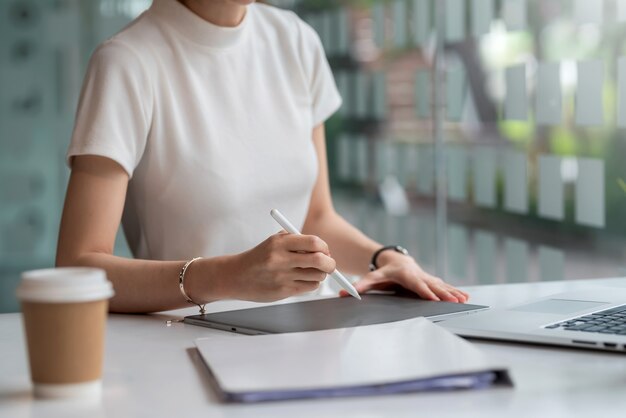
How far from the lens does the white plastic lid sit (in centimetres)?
87

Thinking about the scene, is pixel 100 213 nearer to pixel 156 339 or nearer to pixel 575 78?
pixel 156 339

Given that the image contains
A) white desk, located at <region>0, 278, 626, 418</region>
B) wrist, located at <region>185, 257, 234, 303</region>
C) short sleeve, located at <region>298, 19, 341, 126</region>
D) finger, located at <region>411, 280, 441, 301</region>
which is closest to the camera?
white desk, located at <region>0, 278, 626, 418</region>

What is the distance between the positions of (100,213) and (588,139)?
1.81 m

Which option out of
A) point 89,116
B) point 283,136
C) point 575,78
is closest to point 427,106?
point 575,78

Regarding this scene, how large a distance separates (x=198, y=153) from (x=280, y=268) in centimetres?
59

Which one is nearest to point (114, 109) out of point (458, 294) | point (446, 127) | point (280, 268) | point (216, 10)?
point (216, 10)

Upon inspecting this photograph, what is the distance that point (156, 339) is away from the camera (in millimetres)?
1209

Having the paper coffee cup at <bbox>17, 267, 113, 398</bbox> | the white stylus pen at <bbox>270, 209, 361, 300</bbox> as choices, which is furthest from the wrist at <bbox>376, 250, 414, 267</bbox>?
the paper coffee cup at <bbox>17, 267, 113, 398</bbox>

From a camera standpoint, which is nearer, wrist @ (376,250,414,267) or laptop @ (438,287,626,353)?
laptop @ (438,287,626,353)

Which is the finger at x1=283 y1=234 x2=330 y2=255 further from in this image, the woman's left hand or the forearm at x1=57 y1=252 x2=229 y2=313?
the woman's left hand

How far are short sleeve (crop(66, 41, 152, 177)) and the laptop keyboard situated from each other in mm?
765

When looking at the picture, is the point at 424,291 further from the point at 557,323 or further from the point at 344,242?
the point at 344,242

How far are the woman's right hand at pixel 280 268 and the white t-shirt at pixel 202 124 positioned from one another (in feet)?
1.32

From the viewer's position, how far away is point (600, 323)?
3.77ft
